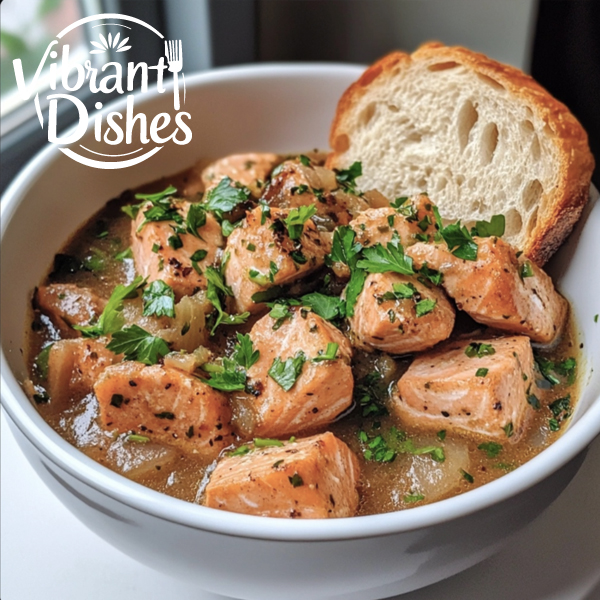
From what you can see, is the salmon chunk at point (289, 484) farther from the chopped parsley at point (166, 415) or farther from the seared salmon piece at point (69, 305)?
the seared salmon piece at point (69, 305)

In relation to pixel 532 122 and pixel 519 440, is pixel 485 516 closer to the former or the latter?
pixel 519 440

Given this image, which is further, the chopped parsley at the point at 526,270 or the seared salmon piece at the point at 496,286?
the chopped parsley at the point at 526,270

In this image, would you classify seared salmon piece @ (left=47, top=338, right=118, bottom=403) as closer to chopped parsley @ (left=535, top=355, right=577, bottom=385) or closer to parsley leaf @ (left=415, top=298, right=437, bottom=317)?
parsley leaf @ (left=415, top=298, right=437, bottom=317)

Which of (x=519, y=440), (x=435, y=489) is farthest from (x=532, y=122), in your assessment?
(x=435, y=489)

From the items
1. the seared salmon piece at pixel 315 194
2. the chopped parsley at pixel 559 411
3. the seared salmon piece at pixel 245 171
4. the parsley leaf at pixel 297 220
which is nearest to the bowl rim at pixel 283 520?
the chopped parsley at pixel 559 411

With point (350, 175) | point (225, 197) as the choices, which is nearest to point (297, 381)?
point (225, 197)

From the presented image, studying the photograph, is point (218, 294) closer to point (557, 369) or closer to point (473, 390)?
point (473, 390)

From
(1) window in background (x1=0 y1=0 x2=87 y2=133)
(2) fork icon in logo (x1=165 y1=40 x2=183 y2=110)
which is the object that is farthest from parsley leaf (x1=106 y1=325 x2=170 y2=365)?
(2) fork icon in logo (x1=165 y1=40 x2=183 y2=110)

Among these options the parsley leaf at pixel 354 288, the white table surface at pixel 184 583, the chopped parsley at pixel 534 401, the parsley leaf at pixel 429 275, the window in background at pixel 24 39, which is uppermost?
the window in background at pixel 24 39
